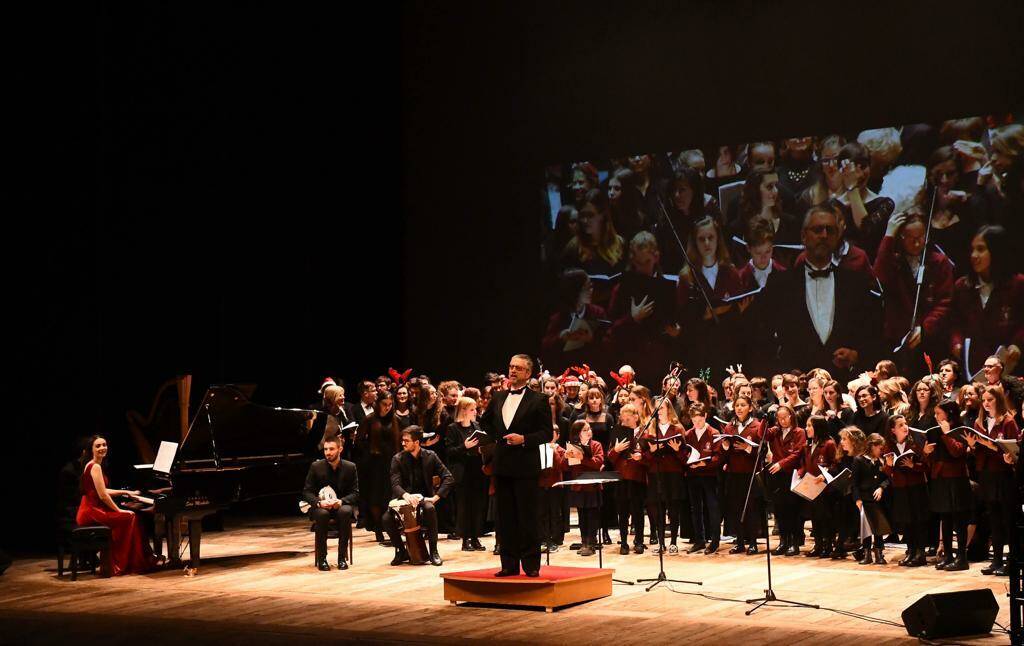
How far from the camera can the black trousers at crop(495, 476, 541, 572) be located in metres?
7.79

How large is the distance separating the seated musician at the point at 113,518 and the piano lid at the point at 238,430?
2.24 ft

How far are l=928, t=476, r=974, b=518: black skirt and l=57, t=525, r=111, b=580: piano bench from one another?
670cm

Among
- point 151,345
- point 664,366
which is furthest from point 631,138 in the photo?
point 151,345

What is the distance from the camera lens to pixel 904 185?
45.9 ft

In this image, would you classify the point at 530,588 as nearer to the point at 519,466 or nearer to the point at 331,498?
the point at 519,466

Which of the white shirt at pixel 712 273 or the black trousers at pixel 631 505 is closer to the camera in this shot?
the black trousers at pixel 631 505

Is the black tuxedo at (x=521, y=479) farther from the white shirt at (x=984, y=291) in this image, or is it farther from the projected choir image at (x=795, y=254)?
the white shirt at (x=984, y=291)

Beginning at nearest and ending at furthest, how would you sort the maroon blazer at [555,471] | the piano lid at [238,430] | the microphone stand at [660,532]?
1. the microphone stand at [660,532]
2. the piano lid at [238,430]
3. the maroon blazer at [555,471]

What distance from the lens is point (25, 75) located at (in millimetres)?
11406

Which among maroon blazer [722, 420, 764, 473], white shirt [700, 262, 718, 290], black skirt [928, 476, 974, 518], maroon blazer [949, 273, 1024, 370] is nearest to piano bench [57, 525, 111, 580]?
maroon blazer [722, 420, 764, 473]

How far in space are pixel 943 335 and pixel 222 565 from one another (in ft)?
28.0

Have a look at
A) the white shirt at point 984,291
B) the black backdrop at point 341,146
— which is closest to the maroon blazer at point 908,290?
the white shirt at point 984,291

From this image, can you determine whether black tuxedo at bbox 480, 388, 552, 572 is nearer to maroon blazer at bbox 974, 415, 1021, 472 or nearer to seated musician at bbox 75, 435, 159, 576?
maroon blazer at bbox 974, 415, 1021, 472

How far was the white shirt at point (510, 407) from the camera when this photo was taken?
7887mm
